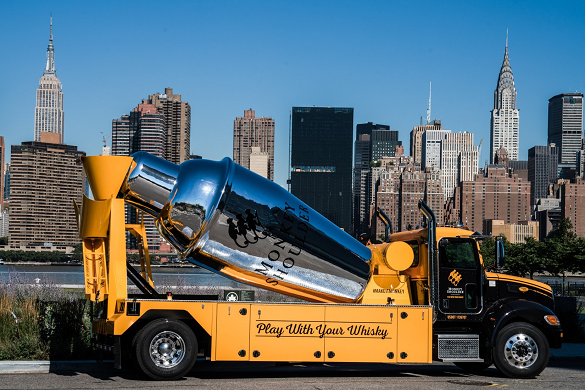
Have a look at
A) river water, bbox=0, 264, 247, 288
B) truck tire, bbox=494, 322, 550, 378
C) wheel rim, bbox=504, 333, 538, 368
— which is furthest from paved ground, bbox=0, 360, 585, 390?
river water, bbox=0, 264, 247, 288

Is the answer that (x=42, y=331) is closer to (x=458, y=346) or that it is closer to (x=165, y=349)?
(x=165, y=349)

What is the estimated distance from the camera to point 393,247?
42.6 ft

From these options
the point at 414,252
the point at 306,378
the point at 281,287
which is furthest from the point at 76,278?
the point at 414,252

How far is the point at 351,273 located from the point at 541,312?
11.3 ft

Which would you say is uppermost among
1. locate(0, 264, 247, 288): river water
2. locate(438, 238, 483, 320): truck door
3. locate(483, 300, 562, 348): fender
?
locate(438, 238, 483, 320): truck door

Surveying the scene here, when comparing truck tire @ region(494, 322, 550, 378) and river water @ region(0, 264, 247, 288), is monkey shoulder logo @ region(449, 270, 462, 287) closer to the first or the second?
truck tire @ region(494, 322, 550, 378)

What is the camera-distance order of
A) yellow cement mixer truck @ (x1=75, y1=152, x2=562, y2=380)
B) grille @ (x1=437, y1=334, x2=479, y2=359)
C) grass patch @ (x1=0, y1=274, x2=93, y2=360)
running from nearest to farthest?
1. yellow cement mixer truck @ (x1=75, y1=152, x2=562, y2=380)
2. grille @ (x1=437, y1=334, x2=479, y2=359)
3. grass patch @ (x1=0, y1=274, x2=93, y2=360)

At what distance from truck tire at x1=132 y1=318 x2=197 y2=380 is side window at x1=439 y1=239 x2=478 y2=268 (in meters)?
4.68

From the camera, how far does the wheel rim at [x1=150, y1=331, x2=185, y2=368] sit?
456 inches

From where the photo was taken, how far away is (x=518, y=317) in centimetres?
1303

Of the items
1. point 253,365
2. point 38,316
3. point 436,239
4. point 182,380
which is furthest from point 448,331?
point 38,316

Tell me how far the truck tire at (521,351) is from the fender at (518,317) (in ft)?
0.43

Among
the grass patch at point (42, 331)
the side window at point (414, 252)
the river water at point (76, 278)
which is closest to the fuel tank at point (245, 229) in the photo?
the side window at point (414, 252)

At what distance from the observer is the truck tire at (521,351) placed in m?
12.8
